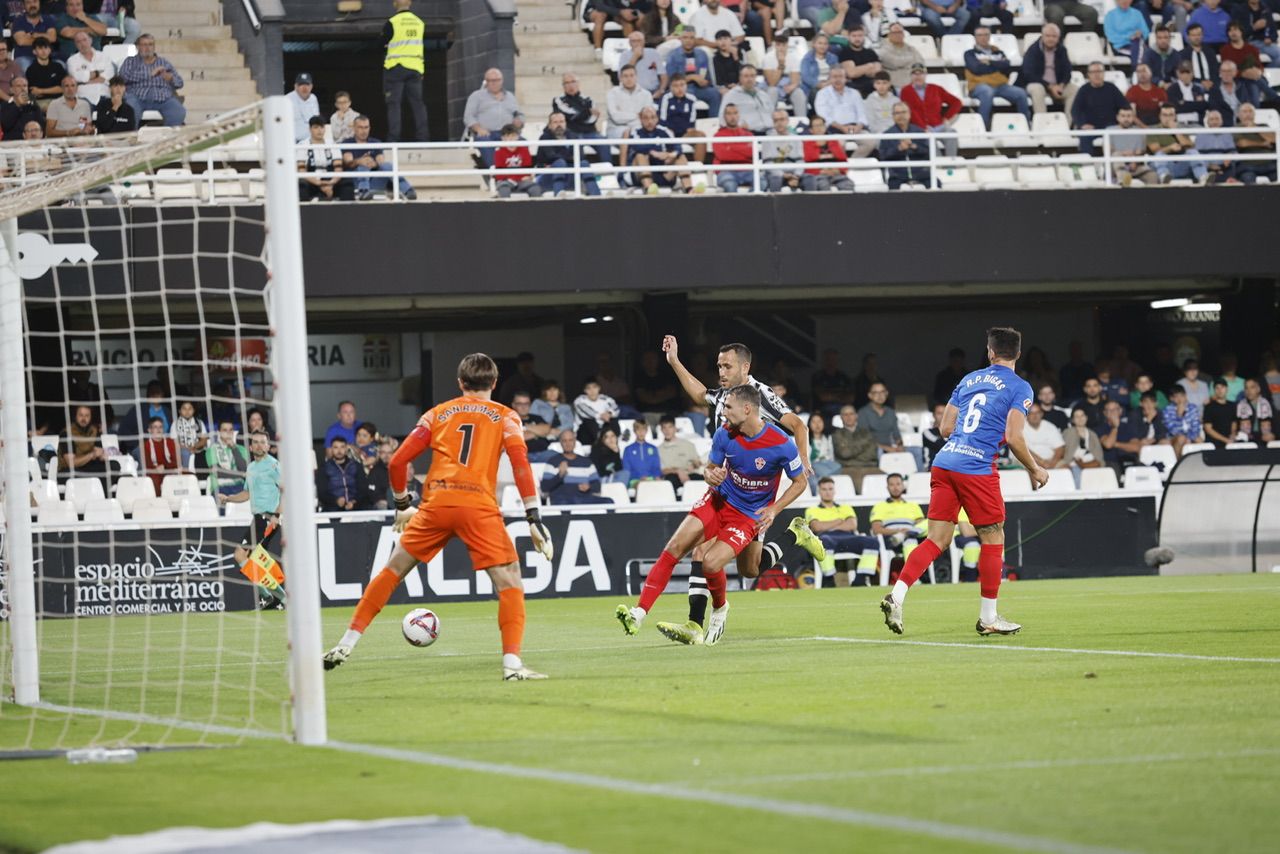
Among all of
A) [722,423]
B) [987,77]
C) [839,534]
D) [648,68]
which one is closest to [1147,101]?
[987,77]

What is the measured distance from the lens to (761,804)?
18.4ft

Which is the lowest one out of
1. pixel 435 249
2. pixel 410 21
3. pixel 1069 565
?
pixel 1069 565

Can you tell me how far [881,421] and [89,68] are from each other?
11361 mm

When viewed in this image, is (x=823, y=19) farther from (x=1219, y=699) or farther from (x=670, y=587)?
(x=1219, y=699)

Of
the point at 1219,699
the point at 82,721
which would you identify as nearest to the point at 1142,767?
the point at 1219,699

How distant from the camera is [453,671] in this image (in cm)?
1095

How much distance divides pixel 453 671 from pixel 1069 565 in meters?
13.0

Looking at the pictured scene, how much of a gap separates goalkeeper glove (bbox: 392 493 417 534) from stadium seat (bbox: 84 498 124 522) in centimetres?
991

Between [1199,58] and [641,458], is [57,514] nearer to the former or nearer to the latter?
[641,458]

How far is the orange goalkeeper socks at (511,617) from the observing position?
Answer: 9867mm

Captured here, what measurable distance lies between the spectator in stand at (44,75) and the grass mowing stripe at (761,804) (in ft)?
56.9

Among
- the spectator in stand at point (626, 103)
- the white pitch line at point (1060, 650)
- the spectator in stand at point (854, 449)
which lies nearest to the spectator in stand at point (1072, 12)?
the spectator in stand at point (626, 103)

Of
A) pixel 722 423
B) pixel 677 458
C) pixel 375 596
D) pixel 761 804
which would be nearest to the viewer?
pixel 761 804

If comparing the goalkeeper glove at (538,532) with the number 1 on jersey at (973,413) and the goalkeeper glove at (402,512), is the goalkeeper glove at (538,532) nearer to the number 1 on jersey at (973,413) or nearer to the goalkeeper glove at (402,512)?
the goalkeeper glove at (402,512)
